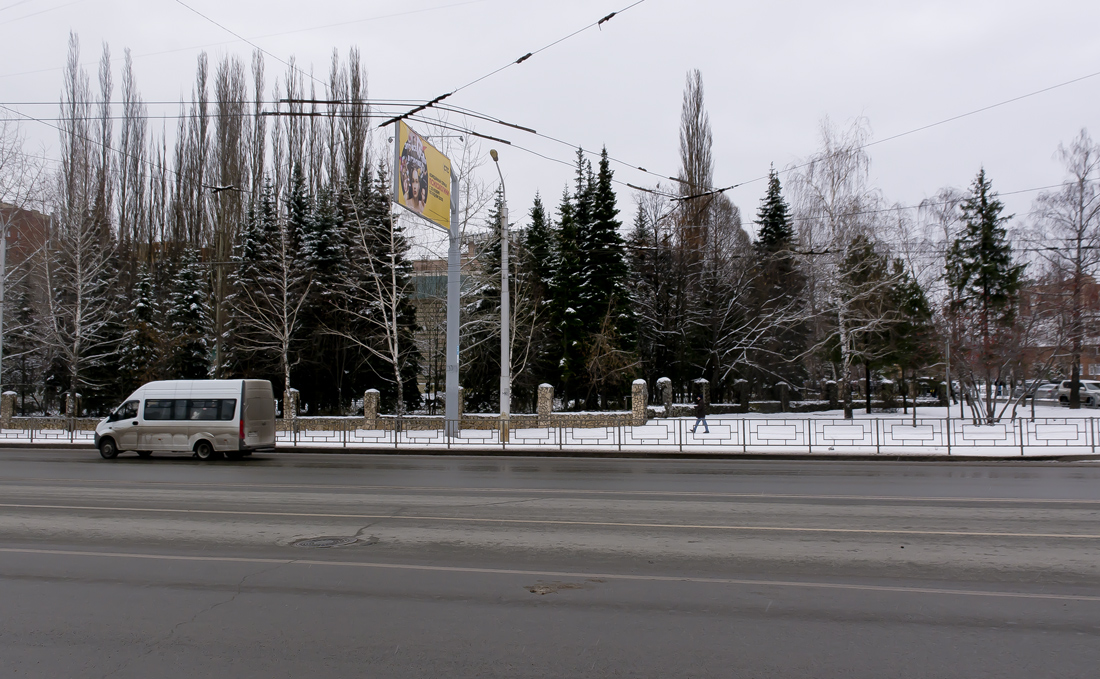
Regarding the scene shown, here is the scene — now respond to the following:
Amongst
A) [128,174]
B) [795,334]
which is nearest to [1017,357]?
[795,334]

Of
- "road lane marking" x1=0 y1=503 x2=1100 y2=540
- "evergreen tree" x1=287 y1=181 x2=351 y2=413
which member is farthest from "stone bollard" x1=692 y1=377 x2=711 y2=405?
"road lane marking" x1=0 y1=503 x2=1100 y2=540

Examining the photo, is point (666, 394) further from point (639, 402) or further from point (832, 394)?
point (832, 394)

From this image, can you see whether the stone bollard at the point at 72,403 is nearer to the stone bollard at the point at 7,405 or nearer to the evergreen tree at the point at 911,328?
the stone bollard at the point at 7,405

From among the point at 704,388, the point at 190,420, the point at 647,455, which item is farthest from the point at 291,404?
the point at 704,388

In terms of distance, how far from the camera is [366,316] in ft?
125

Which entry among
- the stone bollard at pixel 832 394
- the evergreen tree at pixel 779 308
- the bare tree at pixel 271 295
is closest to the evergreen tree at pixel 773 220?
the evergreen tree at pixel 779 308

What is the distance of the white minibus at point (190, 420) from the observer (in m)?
19.8

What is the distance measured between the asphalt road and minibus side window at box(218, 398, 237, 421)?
769cm

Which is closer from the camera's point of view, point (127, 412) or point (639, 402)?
point (127, 412)

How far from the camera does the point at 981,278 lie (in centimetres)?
3284

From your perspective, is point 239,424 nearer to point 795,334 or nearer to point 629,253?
point 629,253

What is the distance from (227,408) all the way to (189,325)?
2711 centimetres

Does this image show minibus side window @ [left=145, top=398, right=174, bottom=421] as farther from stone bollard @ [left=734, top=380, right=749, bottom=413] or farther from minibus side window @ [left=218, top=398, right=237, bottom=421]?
stone bollard @ [left=734, top=380, right=749, bottom=413]

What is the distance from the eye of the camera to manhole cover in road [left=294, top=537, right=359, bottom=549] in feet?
25.7
